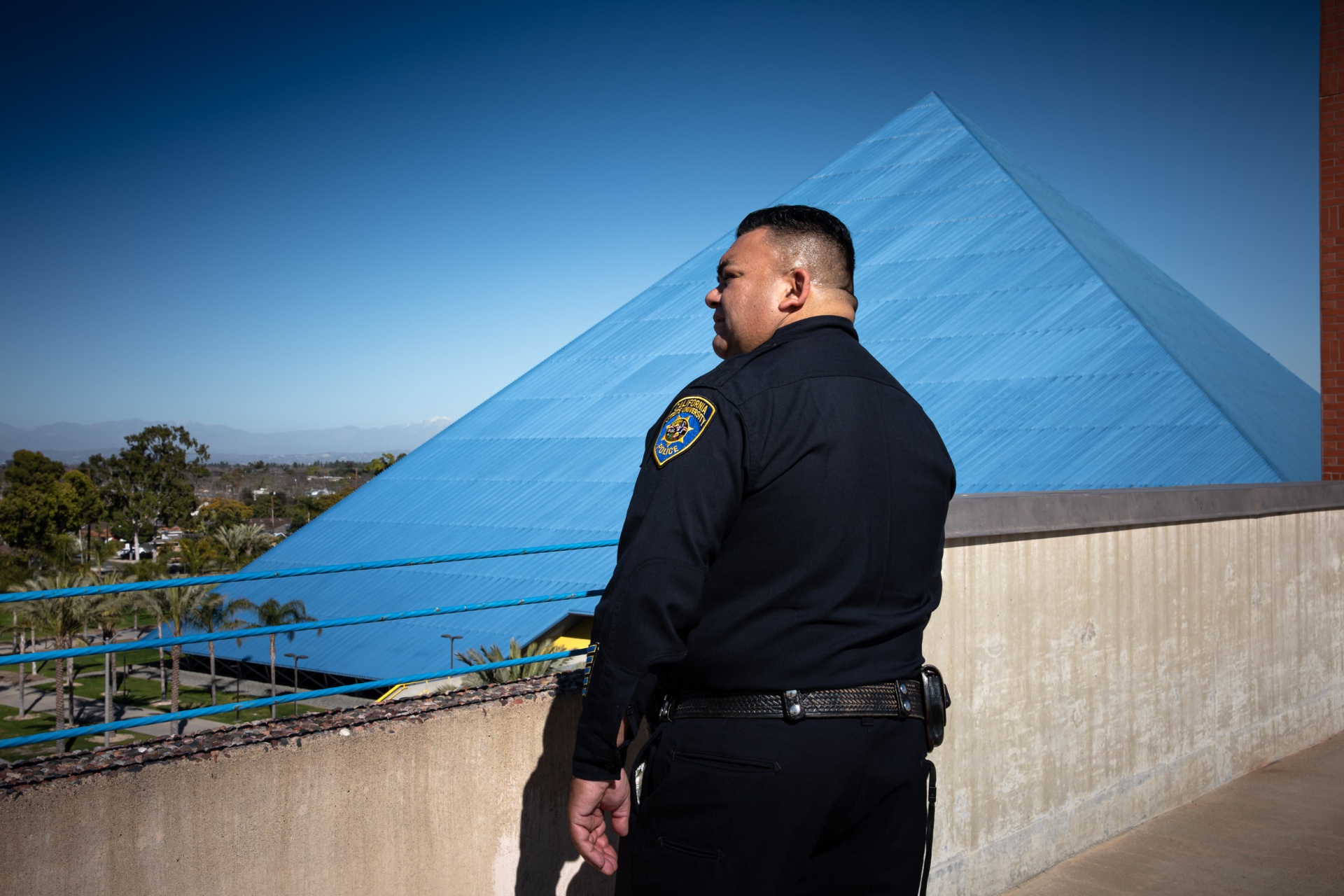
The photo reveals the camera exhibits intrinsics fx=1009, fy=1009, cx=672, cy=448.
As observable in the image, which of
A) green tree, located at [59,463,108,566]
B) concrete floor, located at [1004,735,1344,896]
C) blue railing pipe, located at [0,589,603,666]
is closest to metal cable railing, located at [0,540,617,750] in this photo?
blue railing pipe, located at [0,589,603,666]

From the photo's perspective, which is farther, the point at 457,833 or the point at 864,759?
the point at 457,833

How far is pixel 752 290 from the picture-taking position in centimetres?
212

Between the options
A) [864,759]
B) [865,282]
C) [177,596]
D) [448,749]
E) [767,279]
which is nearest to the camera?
[864,759]

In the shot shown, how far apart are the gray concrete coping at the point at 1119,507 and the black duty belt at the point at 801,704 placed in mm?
1764

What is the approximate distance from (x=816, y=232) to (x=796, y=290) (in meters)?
0.13

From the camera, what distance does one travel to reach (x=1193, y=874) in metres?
4.36

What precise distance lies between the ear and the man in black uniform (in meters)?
0.07

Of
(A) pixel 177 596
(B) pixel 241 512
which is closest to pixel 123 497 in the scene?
(B) pixel 241 512

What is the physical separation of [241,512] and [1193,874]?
9160cm

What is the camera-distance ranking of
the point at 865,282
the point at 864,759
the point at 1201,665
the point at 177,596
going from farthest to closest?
the point at 177,596 < the point at 865,282 < the point at 1201,665 < the point at 864,759

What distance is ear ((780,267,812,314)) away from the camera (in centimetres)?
210

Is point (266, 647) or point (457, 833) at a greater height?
point (457, 833)

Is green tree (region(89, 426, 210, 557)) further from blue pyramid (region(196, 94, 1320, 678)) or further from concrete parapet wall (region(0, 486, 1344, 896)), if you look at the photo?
concrete parapet wall (region(0, 486, 1344, 896))

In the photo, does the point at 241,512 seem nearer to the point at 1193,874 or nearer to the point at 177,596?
the point at 177,596
